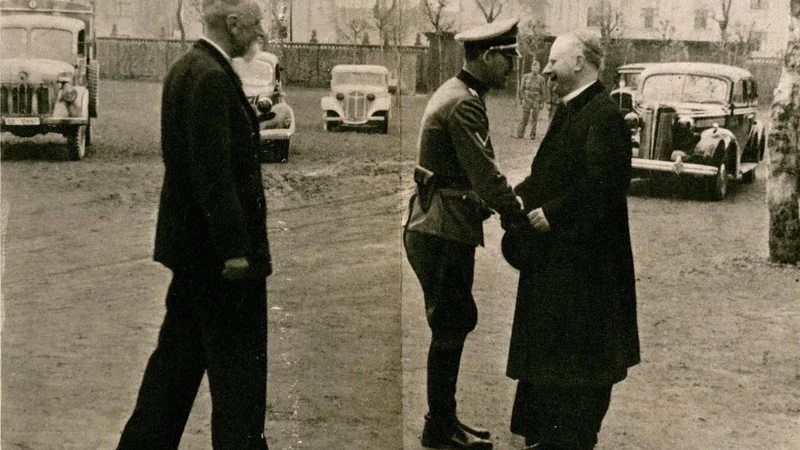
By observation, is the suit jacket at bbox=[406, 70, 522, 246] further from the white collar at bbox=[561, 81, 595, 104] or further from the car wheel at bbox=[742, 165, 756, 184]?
the car wheel at bbox=[742, 165, 756, 184]

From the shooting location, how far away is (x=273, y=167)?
16.1 ft

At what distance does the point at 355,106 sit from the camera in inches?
181

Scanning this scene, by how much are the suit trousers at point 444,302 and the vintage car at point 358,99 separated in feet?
2.44

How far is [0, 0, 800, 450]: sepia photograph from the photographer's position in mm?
3334

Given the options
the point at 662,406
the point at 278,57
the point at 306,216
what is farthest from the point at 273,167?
the point at 662,406

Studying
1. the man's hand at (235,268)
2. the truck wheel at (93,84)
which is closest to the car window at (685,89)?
the truck wheel at (93,84)

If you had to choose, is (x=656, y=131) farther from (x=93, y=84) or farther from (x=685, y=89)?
(x=93, y=84)

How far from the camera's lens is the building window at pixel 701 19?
5350 mm

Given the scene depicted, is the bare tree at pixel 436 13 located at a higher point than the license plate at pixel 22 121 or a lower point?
higher

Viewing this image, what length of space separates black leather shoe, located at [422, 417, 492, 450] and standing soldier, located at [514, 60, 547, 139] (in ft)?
4.94

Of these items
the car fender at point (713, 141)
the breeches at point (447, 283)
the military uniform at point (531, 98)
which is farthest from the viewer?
the car fender at point (713, 141)

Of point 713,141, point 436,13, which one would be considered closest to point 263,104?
point 436,13

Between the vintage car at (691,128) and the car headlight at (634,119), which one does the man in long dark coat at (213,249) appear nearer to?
the vintage car at (691,128)

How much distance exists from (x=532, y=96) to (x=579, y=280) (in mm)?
1593
